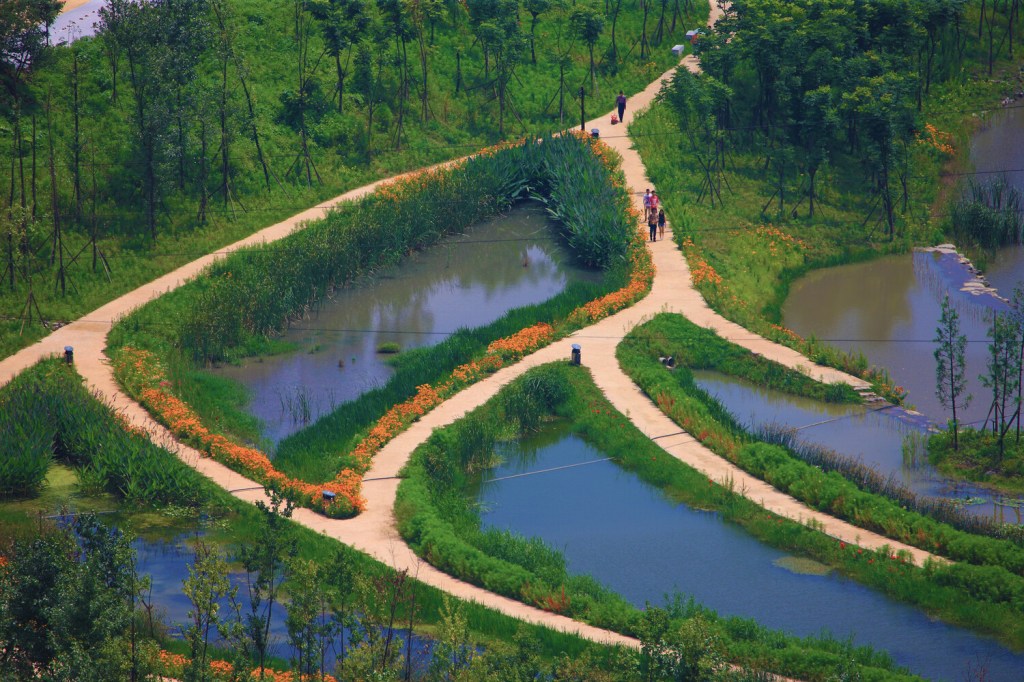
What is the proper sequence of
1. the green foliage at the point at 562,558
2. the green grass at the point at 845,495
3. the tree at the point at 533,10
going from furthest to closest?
1. the tree at the point at 533,10
2. the green grass at the point at 845,495
3. the green foliage at the point at 562,558

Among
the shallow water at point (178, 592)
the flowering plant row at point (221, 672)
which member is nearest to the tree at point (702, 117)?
the shallow water at point (178, 592)

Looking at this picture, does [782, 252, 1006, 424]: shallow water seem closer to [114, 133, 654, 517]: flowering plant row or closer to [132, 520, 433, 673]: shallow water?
[114, 133, 654, 517]: flowering plant row

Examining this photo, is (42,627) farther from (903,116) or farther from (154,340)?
(903,116)

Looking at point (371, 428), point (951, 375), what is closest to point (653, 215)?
point (951, 375)

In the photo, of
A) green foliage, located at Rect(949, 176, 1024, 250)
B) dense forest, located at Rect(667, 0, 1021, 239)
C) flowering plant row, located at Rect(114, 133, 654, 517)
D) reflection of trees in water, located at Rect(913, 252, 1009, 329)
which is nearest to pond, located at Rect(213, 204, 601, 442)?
flowering plant row, located at Rect(114, 133, 654, 517)

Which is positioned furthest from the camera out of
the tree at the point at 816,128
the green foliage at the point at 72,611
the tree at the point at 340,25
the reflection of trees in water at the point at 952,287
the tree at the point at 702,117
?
the tree at the point at 702,117

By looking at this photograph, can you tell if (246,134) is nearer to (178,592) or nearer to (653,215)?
(653,215)

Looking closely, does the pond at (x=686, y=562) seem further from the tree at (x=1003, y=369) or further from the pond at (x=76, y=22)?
the pond at (x=76, y=22)
